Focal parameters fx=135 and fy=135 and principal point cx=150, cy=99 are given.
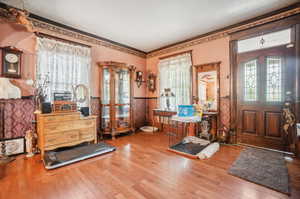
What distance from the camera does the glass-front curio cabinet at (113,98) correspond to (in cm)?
361

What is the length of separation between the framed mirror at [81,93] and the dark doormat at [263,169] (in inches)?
131

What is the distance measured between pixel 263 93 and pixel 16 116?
16.3 ft

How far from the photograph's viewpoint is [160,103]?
15.1 ft

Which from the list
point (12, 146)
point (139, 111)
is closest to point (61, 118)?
point (12, 146)

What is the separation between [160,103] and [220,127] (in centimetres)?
194

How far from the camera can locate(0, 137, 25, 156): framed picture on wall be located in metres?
2.42

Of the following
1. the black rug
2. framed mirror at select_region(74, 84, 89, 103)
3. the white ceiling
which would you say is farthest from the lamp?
framed mirror at select_region(74, 84, 89, 103)

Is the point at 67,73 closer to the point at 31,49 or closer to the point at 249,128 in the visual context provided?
the point at 31,49

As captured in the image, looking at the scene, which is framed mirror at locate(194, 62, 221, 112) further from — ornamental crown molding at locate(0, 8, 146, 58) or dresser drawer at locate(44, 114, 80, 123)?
dresser drawer at locate(44, 114, 80, 123)

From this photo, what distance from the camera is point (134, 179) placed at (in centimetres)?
181

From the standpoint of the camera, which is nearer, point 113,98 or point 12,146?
point 12,146

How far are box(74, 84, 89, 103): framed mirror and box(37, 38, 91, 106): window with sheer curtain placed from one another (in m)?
0.10

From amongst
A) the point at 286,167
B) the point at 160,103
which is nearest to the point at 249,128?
the point at 286,167

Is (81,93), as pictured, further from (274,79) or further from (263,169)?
(274,79)
